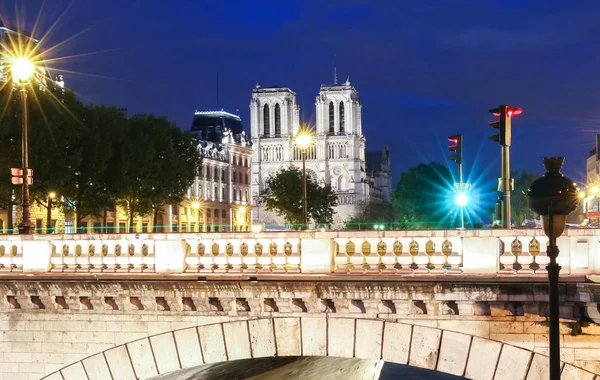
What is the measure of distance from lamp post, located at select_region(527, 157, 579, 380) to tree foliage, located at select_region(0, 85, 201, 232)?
155 ft

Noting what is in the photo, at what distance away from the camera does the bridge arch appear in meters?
14.1

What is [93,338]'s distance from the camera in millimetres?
16234

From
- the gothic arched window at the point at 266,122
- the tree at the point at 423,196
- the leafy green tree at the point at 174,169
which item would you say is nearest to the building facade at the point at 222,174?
the tree at the point at 423,196

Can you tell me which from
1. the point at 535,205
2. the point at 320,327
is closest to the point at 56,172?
the point at 320,327

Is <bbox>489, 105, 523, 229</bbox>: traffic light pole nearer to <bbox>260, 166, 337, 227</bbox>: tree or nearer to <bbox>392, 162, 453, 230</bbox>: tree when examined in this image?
<bbox>260, 166, 337, 227</bbox>: tree

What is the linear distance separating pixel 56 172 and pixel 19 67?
114ft

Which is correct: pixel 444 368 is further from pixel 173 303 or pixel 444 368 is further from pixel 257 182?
pixel 257 182

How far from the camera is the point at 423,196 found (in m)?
116

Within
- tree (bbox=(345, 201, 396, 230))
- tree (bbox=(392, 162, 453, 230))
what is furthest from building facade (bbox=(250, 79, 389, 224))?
tree (bbox=(392, 162, 453, 230))

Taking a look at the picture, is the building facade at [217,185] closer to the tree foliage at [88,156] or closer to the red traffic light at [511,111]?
the tree foliage at [88,156]

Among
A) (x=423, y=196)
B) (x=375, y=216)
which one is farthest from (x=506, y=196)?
(x=375, y=216)

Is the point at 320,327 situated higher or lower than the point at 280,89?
lower

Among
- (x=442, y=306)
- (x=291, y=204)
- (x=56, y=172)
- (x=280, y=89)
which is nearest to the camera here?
(x=442, y=306)

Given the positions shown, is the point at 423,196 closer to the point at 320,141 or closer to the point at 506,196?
the point at 320,141
